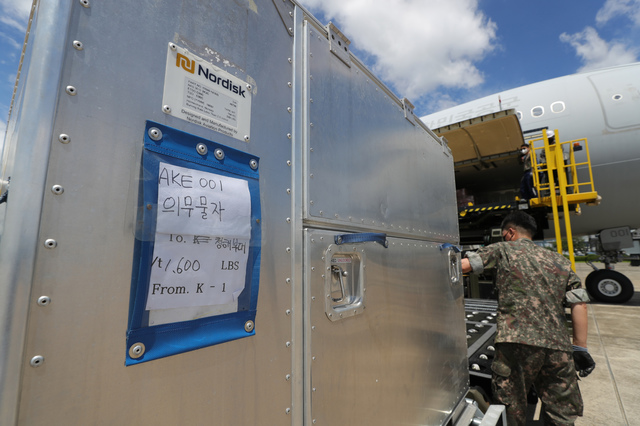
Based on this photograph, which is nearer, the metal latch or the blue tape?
the blue tape

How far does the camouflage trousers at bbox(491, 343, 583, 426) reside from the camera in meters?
2.33

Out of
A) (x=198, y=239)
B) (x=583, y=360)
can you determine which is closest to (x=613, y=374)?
(x=583, y=360)

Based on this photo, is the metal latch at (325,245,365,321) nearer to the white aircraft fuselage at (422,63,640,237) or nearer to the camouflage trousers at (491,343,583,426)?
the camouflage trousers at (491,343,583,426)

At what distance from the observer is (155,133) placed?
75 centimetres

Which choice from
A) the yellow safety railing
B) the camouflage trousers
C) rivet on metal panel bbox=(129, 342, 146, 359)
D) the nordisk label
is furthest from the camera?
the yellow safety railing

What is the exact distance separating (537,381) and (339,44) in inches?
114

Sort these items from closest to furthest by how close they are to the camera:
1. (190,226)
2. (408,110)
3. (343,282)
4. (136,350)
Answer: (136,350) → (190,226) → (343,282) → (408,110)

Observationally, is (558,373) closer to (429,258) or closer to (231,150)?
(429,258)

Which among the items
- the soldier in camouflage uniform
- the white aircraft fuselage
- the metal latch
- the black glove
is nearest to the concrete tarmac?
the black glove

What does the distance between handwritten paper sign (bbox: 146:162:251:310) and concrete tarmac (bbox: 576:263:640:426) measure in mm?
3786

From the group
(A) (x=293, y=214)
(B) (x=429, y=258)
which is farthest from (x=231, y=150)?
(B) (x=429, y=258)

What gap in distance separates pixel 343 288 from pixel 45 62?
111cm

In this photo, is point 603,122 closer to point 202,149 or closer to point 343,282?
point 343,282

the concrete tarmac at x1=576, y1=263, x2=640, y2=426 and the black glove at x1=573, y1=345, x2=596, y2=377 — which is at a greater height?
the black glove at x1=573, y1=345, x2=596, y2=377
